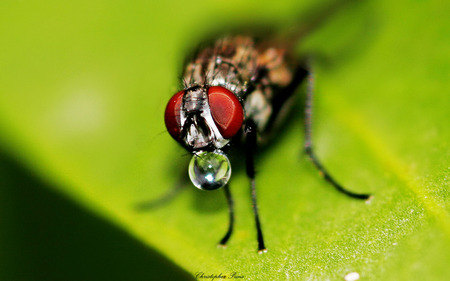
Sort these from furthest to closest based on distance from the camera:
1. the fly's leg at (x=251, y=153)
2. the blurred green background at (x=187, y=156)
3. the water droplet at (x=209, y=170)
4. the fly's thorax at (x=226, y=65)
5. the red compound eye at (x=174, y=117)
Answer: the fly's thorax at (x=226, y=65)
the fly's leg at (x=251, y=153)
the red compound eye at (x=174, y=117)
the water droplet at (x=209, y=170)
the blurred green background at (x=187, y=156)

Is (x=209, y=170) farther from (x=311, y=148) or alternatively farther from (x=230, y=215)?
(x=311, y=148)

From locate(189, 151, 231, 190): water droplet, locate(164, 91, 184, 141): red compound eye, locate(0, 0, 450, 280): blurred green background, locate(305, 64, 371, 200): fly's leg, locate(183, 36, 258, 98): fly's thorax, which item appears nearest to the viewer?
locate(0, 0, 450, 280): blurred green background

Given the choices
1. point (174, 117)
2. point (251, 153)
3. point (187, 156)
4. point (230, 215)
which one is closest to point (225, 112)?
point (174, 117)

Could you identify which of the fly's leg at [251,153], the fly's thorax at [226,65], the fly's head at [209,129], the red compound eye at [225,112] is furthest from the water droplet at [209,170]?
the fly's thorax at [226,65]

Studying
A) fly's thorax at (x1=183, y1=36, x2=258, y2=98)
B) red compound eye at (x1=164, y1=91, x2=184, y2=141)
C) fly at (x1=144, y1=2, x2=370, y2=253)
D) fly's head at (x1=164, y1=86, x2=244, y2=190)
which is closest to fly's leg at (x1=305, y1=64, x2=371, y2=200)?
fly at (x1=144, y1=2, x2=370, y2=253)

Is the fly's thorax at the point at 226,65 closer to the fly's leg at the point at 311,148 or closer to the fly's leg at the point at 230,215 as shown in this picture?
the fly's leg at the point at 311,148

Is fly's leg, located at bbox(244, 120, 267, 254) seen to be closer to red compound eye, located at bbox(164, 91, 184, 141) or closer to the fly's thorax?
the fly's thorax
